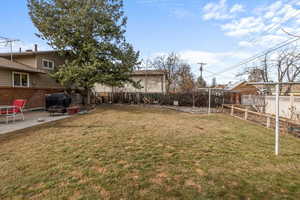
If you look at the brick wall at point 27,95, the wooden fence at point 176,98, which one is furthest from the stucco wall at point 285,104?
the brick wall at point 27,95

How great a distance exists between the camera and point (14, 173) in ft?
8.70

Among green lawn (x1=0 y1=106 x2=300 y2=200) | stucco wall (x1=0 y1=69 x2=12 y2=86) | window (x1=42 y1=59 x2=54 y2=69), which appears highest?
window (x1=42 y1=59 x2=54 y2=69)

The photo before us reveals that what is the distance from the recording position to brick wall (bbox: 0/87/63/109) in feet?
29.1

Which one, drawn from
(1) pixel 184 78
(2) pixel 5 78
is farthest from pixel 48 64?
(1) pixel 184 78

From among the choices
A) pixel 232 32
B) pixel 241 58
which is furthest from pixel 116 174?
pixel 241 58

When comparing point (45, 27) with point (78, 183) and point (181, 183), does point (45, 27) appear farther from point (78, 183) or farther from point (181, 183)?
point (181, 183)

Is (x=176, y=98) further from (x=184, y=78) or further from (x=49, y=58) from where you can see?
(x=49, y=58)

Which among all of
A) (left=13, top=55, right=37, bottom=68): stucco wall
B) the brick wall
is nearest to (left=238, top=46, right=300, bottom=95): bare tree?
the brick wall

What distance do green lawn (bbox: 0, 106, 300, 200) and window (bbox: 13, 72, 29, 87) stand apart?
853 centimetres

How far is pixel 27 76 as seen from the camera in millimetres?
11781

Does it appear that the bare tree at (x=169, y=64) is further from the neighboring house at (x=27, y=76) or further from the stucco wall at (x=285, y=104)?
the neighboring house at (x=27, y=76)

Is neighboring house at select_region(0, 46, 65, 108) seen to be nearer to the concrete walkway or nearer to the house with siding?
the house with siding

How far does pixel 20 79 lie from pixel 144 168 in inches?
515

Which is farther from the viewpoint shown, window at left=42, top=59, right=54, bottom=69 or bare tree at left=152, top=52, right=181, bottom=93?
bare tree at left=152, top=52, right=181, bottom=93
